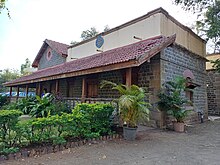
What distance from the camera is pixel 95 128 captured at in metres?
5.93

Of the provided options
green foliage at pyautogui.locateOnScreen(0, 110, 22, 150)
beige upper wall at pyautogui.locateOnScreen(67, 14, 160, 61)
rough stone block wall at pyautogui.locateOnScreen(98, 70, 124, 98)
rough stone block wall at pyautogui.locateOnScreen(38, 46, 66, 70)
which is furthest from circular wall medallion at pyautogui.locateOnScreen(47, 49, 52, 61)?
→ green foliage at pyautogui.locateOnScreen(0, 110, 22, 150)

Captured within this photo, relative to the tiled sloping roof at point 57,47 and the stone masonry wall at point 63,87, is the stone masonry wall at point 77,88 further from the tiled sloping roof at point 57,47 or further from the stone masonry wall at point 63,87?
the tiled sloping roof at point 57,47

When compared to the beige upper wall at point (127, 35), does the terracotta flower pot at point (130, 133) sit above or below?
below

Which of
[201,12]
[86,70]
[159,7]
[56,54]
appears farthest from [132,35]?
[56,54]

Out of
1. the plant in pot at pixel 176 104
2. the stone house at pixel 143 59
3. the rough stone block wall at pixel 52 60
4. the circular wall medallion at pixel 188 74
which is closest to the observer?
the stone house at pixel 143 59

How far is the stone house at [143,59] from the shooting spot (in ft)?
24.7

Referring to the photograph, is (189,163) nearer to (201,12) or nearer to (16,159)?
(16,159)

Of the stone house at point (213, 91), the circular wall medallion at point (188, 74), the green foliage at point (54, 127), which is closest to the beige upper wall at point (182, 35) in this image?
the circular wall medallion at point (188, 74)

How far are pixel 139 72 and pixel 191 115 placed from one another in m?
4.04

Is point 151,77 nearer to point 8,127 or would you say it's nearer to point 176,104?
point 176,104

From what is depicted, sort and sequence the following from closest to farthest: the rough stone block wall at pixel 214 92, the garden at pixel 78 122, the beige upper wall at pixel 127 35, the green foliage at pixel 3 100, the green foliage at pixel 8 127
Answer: the green foliage at pixel 8 127, the garden at pixel 78 122, the beige upper wall at pixel 127 35, the rough stone block wall at pixel 214 92, the green foliage at pixel 3 100

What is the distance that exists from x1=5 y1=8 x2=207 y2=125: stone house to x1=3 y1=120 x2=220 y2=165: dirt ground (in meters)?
2.37

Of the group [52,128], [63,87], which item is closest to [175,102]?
[52,128]

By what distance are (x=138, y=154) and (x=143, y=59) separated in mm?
3181
